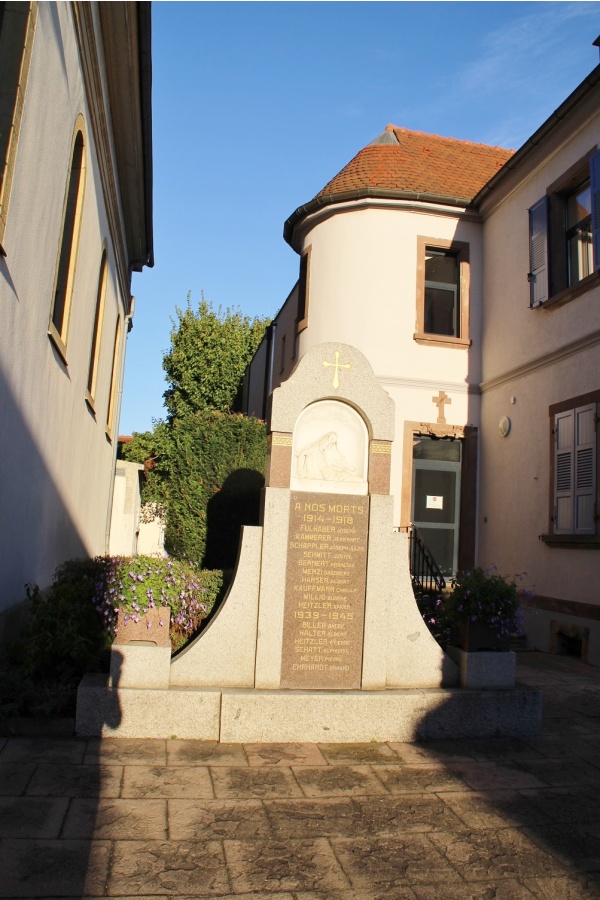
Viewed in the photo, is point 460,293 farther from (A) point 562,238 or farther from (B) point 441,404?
(A) point 562,238

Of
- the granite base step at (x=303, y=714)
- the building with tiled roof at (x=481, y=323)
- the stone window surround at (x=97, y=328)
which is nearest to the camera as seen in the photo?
the granite base step at (x=303, y=714)

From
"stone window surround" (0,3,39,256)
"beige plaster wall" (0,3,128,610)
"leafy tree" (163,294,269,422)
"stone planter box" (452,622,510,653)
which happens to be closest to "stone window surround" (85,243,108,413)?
"beige plaster wall" (0,3,128,610)

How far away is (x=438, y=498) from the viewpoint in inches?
519

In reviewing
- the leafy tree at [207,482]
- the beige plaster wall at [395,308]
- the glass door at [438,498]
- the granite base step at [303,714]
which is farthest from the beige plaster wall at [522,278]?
the granite base step at [303,714]

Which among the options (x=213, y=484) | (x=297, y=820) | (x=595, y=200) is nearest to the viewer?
(x=297, y=820)

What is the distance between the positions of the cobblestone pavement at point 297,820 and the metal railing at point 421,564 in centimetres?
533

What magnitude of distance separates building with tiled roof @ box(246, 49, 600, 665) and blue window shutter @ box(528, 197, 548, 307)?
33 mm

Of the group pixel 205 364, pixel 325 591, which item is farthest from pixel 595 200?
pixel 205 364

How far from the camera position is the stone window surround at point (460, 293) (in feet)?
43.3

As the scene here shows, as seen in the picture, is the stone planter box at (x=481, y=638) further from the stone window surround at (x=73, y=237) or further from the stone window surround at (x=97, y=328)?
the stone window surround at (x=97, y=328)

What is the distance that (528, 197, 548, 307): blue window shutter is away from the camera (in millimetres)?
11281

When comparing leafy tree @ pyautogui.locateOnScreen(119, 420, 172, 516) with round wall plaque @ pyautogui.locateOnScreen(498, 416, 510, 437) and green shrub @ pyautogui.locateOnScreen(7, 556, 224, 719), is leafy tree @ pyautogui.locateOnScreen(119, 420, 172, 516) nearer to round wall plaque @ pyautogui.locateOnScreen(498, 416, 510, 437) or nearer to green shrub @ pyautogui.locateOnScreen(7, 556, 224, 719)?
round wall plaque @ pyautogui.locateOnScreen(498, 416, 510, 437)

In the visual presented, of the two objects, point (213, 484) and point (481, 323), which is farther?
point (481, 323)

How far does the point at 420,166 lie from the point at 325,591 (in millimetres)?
10978
